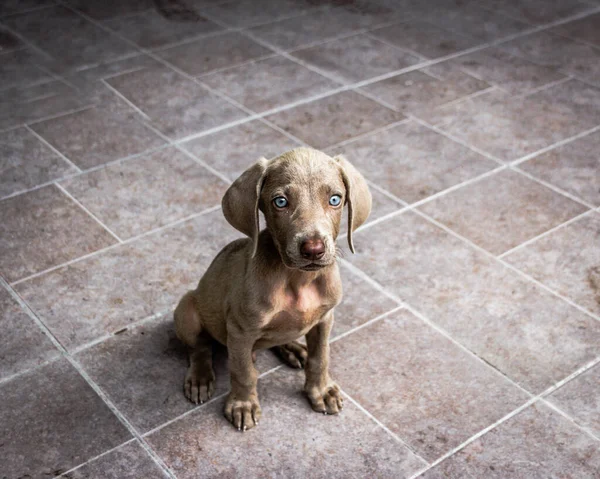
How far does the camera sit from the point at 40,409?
10.5ft

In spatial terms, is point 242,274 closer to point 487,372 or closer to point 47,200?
point 487,372

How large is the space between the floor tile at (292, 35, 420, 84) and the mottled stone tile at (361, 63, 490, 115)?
17 centimetres

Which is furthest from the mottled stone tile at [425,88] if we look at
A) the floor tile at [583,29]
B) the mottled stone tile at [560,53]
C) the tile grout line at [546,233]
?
the tile grout line at [546,233]

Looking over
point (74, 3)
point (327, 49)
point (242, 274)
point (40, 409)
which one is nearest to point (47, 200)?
point (40, 409)

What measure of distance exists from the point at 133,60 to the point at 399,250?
9.56ft

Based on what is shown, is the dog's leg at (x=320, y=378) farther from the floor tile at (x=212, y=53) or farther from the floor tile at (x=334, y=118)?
the floor tile at (x=212, y=53)

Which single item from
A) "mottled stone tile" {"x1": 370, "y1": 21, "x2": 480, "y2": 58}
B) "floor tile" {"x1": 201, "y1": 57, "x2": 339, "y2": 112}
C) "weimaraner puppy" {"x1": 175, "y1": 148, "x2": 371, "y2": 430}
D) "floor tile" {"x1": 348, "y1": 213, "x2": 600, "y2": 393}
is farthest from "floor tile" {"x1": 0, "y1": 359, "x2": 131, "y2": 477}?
"mottled stone tile" {"x1": 370, "y1": 21, "x2": 480, "y2": 58}

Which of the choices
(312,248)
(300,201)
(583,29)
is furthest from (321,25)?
(312,248)

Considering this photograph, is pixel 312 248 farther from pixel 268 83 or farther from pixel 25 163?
pixel 268 83

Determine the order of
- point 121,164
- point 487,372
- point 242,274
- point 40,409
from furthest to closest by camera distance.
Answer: point 121,164, point 487,372, point 40,409, point 242,274

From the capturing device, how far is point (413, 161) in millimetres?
5004

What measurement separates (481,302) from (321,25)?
368 centimetres

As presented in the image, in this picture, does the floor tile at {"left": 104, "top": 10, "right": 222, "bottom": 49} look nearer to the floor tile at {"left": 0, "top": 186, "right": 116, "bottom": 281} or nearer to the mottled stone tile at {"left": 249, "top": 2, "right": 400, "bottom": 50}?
the mottled stone tile at {"left": 249, "top": 2, "right": 400, "bottom": 50}

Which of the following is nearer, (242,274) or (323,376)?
(242,274)
